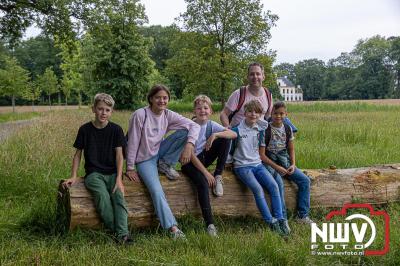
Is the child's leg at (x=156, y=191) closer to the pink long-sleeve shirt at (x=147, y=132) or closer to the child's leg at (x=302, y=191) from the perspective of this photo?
the pink long-sleeve shirt at (x=147, y=132)

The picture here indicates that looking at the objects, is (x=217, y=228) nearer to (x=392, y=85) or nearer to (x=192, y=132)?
(x=192, y=132)

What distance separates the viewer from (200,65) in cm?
2641

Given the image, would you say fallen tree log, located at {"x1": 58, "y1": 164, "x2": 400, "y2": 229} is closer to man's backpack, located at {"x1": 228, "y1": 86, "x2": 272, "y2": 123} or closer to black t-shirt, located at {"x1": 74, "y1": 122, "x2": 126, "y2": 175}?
black t-shirt, located at {"x1": 74, "y1": 122, "x2": 126, "y2": 175}

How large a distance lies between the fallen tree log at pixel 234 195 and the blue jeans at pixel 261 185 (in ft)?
0.65

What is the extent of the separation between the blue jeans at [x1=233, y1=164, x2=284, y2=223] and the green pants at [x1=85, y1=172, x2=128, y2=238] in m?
1.46

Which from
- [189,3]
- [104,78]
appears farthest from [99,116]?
[104,78]

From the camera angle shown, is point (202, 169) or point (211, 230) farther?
point (202, 169)

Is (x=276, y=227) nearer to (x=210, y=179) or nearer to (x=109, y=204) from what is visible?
(x=210, y=179)

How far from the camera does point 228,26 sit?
27.1 m

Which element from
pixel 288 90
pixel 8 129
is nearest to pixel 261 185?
pixel 8 129

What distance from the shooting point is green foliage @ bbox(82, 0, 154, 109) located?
30703 millimetres

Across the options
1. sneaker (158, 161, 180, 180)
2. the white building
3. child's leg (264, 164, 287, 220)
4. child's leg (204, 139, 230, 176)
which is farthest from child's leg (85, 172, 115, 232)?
the white building

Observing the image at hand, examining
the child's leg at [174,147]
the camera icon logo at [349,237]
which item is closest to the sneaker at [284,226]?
the camera icon logo at [349,237]

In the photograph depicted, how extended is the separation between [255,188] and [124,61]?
2762 cm
